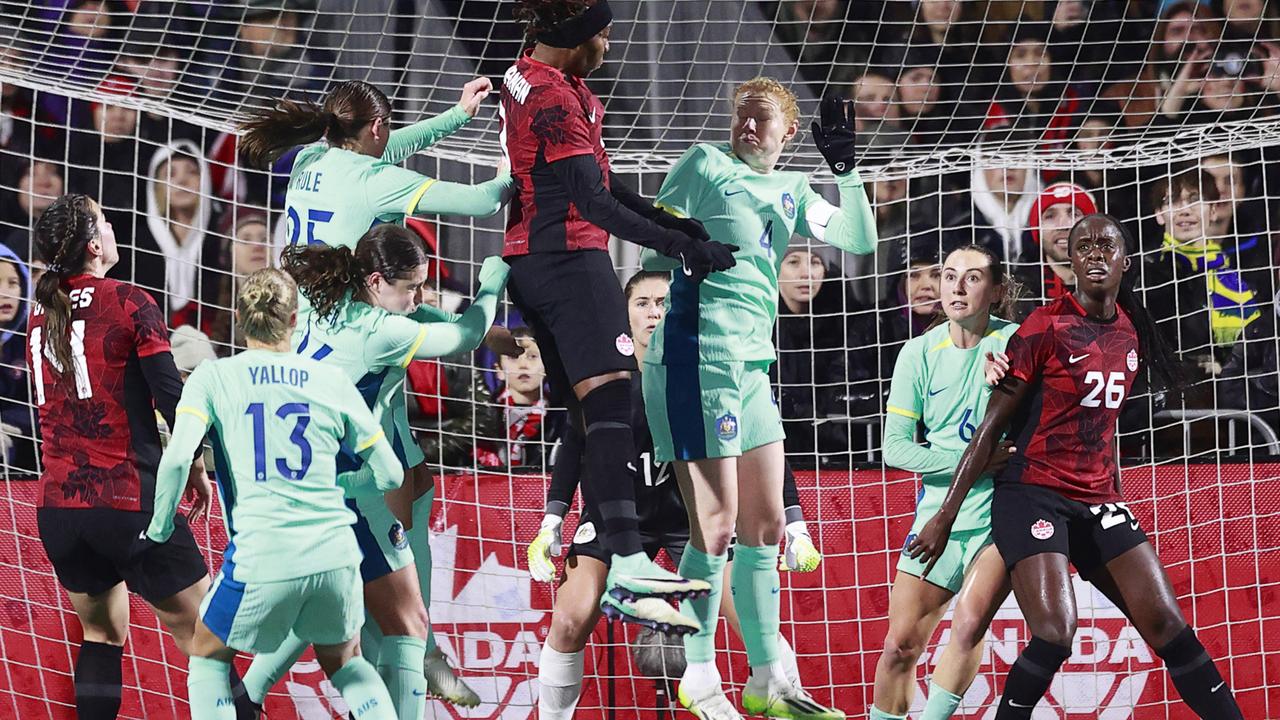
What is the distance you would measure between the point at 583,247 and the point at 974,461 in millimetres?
1358

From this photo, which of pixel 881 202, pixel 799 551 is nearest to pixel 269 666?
pixel 799 551

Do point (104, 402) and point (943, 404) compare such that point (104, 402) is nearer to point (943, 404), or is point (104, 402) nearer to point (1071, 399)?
point (943, 404)

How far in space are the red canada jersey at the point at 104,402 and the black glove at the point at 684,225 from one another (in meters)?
1.50

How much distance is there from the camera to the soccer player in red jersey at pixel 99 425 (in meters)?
4.75

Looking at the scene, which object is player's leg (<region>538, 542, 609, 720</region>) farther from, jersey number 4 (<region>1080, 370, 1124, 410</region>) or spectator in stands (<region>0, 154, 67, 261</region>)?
spectator in stands (<region>0, 154, 67, 261</region>)

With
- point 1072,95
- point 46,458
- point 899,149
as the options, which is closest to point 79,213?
point 46,458

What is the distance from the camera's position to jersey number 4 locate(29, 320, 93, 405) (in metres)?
4.80

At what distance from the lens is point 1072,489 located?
485 cm

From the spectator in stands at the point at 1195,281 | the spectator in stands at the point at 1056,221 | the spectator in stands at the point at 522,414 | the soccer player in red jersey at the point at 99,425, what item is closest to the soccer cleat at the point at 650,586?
the soccer player in red jersey at the point at 99,425

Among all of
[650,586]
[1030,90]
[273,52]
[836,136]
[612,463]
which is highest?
[273,52]

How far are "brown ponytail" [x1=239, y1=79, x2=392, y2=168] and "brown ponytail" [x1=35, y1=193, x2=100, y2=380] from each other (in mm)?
691

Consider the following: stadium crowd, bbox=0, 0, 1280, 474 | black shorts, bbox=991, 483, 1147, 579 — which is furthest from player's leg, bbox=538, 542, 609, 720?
stadium crowd, bbox=0, 0, 1280, 474

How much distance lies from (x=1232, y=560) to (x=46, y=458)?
4.41m

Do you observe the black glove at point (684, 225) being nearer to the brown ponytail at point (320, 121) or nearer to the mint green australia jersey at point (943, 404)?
the brown ponytail at point (320, 121)
